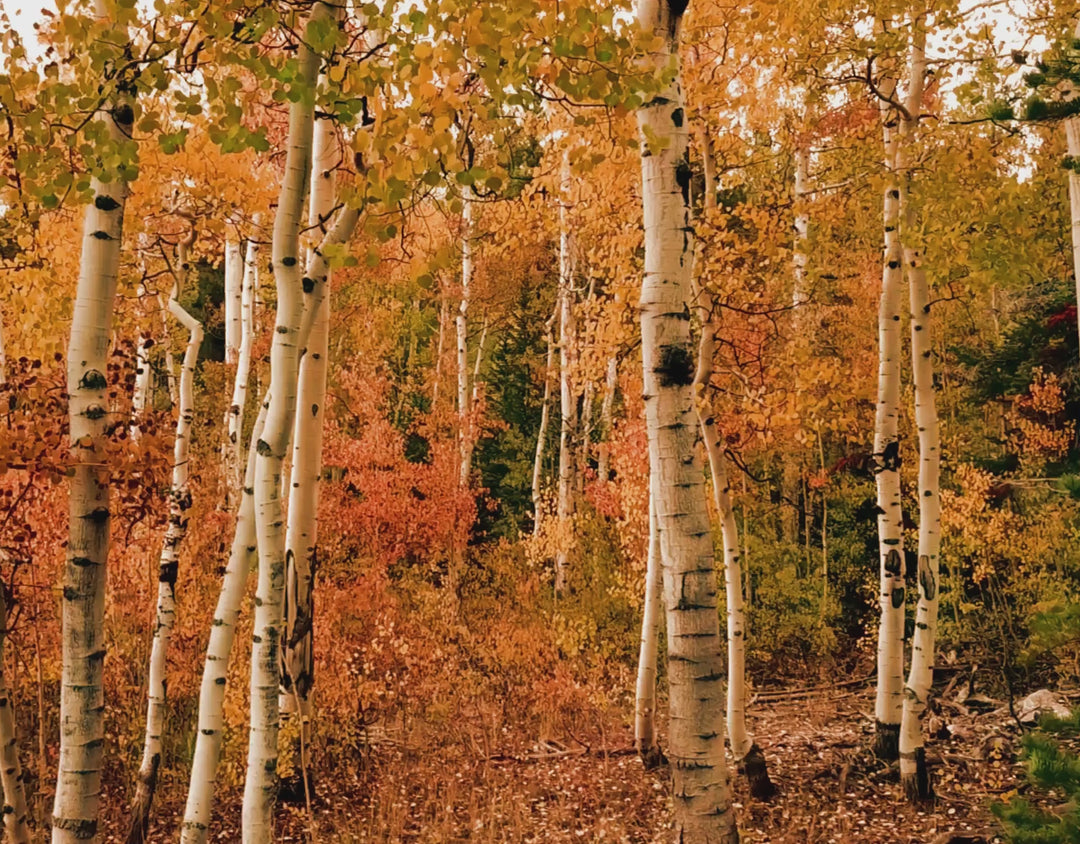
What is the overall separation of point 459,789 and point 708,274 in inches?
200

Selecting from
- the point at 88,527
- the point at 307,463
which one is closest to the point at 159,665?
the point at 307,463

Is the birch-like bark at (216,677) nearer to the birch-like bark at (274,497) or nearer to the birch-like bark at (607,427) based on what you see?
the birch-like bark at (274,497)

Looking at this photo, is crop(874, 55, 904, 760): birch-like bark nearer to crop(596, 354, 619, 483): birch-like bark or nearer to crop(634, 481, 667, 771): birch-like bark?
crop(634, 481, 667, 771): birch-like bark

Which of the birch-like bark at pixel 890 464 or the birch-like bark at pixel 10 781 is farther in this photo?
the birch-like bark at pixel 890 464

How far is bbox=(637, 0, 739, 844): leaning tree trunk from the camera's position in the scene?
2.55m

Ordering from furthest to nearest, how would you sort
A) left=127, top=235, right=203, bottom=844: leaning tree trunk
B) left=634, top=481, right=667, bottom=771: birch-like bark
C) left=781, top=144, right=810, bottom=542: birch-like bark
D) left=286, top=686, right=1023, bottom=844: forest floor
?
left=781, top=144, right=810, bottom=542: birch-like bark < left=634, top=481, right=667, bottom=771: birch-like bark < left=286, top=686, right=1023, bottom=844: forest floor < left=127, top=235, right=203, bottom=844: leaning tree trunk

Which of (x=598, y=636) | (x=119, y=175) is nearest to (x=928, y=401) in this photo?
(x=119, y=175)

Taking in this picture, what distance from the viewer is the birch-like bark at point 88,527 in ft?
8.63

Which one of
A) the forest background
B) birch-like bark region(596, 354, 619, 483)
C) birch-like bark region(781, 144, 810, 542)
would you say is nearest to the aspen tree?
the forest background

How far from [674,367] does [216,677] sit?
2.78 m

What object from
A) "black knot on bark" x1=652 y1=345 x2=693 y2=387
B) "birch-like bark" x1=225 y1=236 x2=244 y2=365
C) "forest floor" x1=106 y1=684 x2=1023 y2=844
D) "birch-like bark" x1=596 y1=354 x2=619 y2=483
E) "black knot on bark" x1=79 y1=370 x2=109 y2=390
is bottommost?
"forest floor" x1=106 y1=684 x2=1023 y2=844

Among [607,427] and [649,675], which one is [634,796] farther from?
[607,427]

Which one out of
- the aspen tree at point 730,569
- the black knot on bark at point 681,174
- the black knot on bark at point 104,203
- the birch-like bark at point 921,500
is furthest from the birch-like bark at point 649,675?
the black knot on bark at point 104,203

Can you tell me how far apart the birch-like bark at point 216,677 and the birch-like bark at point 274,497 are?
32cm
